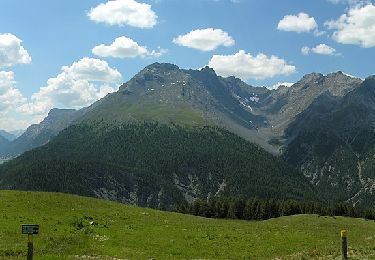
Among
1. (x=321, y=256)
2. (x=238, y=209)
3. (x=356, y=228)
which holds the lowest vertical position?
(x=238, y=209)

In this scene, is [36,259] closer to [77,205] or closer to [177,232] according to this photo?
[177,232]

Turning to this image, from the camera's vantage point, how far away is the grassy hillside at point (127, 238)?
39312mm

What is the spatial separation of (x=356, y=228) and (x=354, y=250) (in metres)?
39.0

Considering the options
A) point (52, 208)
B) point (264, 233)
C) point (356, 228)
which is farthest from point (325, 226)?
point (52, 208)

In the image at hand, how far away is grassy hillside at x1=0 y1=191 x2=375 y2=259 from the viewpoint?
39312 millimetres

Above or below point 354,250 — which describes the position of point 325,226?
below

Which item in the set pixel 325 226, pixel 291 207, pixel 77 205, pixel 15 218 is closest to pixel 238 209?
pixel 291 207

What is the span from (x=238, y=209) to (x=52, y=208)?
12600 cm

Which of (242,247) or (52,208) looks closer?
(242,247)

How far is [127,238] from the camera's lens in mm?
46625

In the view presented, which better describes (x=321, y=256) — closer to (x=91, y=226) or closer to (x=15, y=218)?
(x=91, y=226)

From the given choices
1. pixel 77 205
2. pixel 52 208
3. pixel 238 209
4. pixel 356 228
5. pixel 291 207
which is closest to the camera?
pixel 52 208

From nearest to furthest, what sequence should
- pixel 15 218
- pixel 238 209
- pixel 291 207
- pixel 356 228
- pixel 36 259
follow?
pixel 36 259
pixel 15 218
pixel 356 228
pixel 291 207
pixel 238 209

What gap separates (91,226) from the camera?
170 ft
